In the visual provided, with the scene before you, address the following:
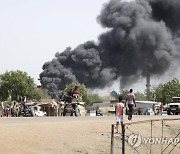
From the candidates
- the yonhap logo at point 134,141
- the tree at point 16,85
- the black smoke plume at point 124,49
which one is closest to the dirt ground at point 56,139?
the yonhap logo at point 134,141

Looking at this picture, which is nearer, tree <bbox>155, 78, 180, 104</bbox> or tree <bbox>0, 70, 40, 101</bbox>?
tree <bbox>0, 70, 40, 101</bbox>

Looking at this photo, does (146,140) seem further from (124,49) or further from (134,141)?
(124,49)

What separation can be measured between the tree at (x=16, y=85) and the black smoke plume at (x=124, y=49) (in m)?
22.9

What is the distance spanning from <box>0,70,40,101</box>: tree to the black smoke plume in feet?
75.3

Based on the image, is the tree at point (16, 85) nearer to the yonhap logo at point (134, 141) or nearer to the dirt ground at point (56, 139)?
the dirt ground at point (56, 139)

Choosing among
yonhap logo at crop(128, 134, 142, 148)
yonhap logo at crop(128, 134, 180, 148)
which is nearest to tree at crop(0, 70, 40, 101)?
yonhap logo at crop(128, 134, 180, 148)

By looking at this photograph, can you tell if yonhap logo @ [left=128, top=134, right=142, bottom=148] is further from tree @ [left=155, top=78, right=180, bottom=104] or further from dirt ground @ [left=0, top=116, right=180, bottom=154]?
tree @ [left=155, top=78, right=180, bottom=104]

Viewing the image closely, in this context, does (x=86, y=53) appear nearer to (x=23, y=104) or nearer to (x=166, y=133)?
(x=23, y=104)

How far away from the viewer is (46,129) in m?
19.3

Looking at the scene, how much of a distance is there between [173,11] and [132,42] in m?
14.4

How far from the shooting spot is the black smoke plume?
116125 mm

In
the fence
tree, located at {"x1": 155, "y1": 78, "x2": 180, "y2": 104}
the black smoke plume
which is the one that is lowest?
the fence

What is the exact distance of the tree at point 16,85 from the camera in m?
96.6

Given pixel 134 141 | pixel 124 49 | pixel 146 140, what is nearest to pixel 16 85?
pixel 124 49
